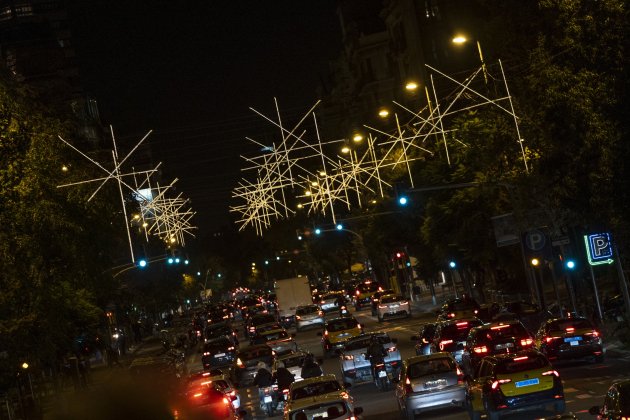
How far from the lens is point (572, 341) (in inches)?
1251

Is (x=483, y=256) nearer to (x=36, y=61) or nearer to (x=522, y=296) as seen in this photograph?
(x=522, y=296)

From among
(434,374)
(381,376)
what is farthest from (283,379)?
(434,374)

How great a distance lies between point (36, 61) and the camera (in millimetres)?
107500

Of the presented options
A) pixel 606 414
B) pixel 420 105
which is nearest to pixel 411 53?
pixel 420 105

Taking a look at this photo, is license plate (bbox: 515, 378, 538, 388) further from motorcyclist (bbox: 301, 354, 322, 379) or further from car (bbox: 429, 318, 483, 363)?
car (bbox: 429, 318, 483, 363)

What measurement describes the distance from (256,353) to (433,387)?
16960 mm

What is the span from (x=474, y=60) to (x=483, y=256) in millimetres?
22811

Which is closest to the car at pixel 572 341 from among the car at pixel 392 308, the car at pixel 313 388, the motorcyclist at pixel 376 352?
the motorcyclist at pixel 376 352

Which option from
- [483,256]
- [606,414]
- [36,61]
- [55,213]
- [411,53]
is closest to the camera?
[606,414]

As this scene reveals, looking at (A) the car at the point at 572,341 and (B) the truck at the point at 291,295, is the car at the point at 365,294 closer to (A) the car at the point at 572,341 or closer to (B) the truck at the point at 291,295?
(B) the truck at the point at 291,295

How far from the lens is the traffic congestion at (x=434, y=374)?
872 inches

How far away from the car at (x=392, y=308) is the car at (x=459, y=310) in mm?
17509

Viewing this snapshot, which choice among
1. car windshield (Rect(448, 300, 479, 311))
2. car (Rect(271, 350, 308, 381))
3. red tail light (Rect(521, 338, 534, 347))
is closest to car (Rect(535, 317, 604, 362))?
red tail light (Rect(521, 338, 534, 347))

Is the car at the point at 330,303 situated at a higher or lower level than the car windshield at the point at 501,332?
higher
